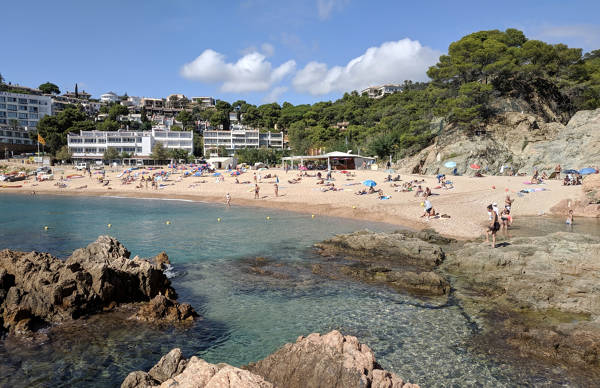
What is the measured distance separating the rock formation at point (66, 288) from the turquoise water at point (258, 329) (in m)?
0.57

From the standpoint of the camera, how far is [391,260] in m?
14.9

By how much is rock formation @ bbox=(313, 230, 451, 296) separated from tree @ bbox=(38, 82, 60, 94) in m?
175

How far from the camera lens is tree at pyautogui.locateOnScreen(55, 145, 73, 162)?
79594 mm

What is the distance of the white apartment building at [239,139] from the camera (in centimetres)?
10318

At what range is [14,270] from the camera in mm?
9891

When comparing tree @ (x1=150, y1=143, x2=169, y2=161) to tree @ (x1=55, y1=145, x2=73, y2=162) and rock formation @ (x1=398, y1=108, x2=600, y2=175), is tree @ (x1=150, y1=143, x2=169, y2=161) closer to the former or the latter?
tree @ (x1=55, y1=145, x2=73, y2=162)

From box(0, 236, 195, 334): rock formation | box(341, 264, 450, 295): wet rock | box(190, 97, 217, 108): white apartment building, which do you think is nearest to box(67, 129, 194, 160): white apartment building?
box(0, 236, 195, 334): rock formation

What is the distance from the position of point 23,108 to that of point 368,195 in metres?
114

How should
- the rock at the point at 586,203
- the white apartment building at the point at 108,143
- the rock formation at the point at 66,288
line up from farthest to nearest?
the white apartment building at the point at 108,143
the rock at the point at 586,203
the rock formation at the point at 66,288

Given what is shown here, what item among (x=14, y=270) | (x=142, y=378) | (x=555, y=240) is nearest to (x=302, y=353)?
(x=142, y=378)

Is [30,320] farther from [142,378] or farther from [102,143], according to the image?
[102,143]

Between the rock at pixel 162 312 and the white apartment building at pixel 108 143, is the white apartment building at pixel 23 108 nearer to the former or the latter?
the white apartment building at pixel 108 143

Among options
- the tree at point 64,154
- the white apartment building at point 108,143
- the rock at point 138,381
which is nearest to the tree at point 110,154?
the white apartment building at point 108,143

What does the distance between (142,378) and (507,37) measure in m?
63.9
